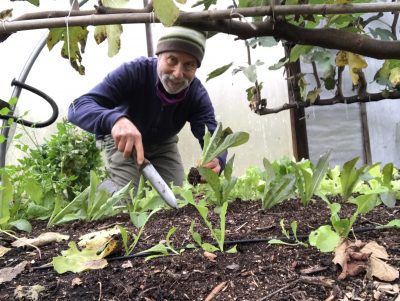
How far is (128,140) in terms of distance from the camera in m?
1.04

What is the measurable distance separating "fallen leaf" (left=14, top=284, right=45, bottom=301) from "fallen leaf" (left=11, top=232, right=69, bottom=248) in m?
0.19

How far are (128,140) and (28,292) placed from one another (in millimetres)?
Result: 503

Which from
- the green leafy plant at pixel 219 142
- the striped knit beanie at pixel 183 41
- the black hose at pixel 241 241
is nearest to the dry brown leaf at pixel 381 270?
the black hose at pixel 241 241

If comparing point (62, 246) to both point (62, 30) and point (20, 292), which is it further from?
point (62, 30)

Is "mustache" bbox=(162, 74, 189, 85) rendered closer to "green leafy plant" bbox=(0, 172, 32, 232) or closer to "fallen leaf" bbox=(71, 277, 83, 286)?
"green leafy plant" bbox=(0, 172, 32, 232)

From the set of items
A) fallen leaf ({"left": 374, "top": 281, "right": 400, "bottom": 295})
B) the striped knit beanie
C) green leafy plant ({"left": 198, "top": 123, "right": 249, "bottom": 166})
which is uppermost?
the striped knit beanie

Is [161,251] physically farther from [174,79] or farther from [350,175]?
[174,79]

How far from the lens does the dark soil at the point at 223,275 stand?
1.83 ft

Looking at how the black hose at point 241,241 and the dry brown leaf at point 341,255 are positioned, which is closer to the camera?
the dry brown leaf at point 341,255

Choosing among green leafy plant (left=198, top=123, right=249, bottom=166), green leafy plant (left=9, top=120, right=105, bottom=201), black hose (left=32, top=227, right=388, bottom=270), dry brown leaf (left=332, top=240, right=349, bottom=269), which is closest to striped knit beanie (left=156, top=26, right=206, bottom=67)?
green leafy plant (left=9, top=120, right=105, bottom=201)

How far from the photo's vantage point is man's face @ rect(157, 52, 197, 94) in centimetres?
158

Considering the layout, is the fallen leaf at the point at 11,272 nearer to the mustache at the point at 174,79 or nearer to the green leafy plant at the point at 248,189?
the green leafy plant at the point at 248,189

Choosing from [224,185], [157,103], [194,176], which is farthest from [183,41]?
[224,185]

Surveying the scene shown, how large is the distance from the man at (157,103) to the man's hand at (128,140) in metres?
0.18
